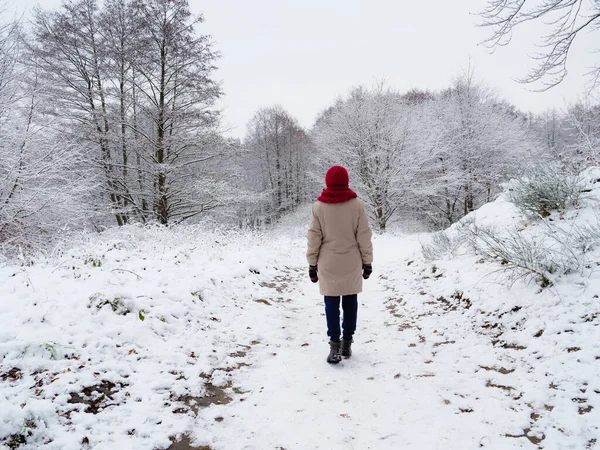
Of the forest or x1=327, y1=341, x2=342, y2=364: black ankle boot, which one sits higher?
the forest

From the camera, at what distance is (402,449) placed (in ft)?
6.96

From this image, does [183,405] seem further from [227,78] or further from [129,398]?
[227,78]

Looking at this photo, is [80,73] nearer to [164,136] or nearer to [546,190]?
[164,136]

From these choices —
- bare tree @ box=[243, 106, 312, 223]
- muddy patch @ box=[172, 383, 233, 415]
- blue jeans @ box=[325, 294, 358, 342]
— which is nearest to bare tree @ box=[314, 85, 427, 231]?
blue jeans @ box=[325, 294, 358, 342]

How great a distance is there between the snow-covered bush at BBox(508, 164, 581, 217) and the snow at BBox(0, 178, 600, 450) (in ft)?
0.81

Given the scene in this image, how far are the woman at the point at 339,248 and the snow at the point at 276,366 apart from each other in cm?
45

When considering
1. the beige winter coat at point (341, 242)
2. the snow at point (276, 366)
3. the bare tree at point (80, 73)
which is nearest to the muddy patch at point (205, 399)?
the snow at point (276, 366)

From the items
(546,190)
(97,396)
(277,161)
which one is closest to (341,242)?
(97,396)

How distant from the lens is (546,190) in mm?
5191

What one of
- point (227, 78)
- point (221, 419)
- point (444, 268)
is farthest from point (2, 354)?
point (227, 78)

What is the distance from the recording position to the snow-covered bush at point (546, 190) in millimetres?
5008

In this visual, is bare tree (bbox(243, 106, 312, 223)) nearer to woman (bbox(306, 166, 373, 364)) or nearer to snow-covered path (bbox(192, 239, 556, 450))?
snow-covered path (bbox(192, 239, 556, 450))

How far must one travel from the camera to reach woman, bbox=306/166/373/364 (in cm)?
341

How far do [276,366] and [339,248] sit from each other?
4.78 ft
